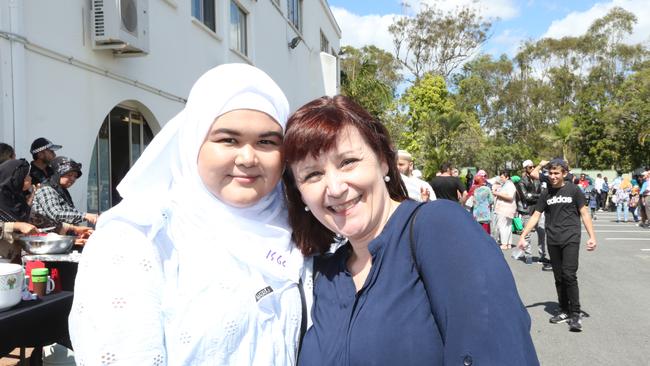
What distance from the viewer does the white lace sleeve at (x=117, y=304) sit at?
1.41 meters

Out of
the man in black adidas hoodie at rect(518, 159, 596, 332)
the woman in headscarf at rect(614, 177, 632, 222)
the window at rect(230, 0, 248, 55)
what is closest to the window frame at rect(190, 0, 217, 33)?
the window at rect(230, 0, 248, 55)

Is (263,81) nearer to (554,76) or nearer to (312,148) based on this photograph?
(312,148)

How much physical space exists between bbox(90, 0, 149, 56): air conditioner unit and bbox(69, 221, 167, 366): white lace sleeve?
20.6ft

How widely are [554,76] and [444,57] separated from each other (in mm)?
12535

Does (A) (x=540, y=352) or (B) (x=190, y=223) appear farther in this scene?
(A) (x=540, y=352)

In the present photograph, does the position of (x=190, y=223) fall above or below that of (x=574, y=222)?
above

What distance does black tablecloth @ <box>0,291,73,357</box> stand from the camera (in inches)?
111

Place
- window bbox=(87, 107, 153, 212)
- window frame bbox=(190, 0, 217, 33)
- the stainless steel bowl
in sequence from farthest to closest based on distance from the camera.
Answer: window frame bbox=(190, 0, 217, 33) → window bbox=(87, 107, 153, 212) → the stainless steel bowl

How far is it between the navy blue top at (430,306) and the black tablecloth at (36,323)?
195cm

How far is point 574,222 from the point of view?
623 cm

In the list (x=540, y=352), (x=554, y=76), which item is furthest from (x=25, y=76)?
(x=554, y=76)

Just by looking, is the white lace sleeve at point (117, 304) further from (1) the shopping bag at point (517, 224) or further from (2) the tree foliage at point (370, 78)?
(2) the tree foliage at point (370, 78)

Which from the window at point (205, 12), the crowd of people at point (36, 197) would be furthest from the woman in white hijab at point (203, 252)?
the window at point (205, 12)

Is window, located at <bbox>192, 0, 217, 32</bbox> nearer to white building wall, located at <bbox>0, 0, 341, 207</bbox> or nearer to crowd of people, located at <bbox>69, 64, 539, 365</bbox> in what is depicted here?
white building wall, located at <bbox>0, 0, 341, 207</bbox>
